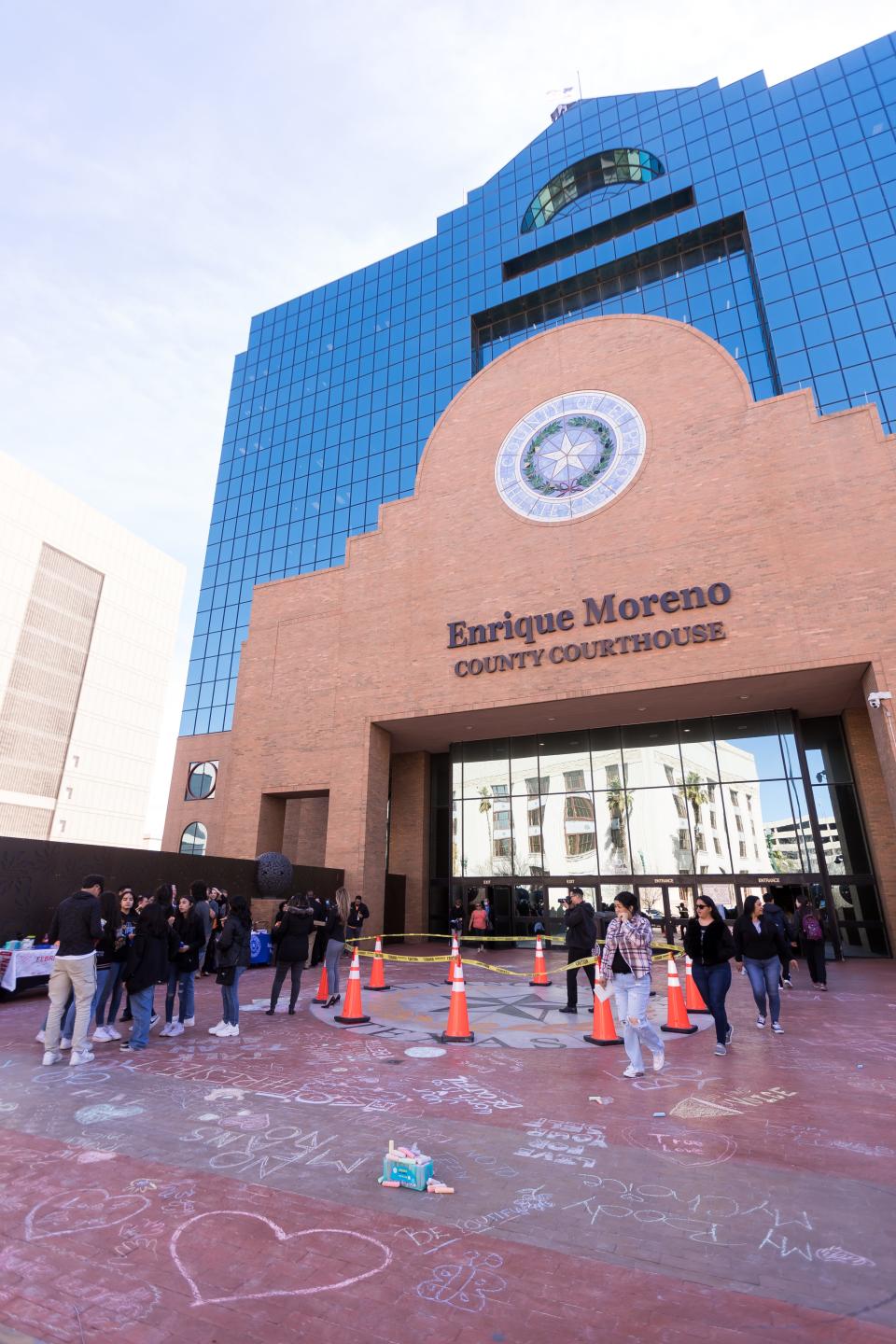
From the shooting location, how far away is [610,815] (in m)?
24.0

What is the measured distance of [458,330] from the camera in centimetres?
5044

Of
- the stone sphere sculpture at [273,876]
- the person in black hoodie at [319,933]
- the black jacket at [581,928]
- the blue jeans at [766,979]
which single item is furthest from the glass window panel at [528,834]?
the blue jeans at [766,979]

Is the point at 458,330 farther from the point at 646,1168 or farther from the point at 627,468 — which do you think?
the point at 646,1168

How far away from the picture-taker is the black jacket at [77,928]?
765 cm

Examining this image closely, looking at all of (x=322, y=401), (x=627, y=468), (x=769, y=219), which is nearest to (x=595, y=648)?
(x=627, y=468)

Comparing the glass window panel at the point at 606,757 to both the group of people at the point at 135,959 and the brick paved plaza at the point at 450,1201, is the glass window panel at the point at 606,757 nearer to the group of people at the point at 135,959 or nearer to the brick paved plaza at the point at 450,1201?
the group of people at the point at 135,959

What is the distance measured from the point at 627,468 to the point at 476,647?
8144mm

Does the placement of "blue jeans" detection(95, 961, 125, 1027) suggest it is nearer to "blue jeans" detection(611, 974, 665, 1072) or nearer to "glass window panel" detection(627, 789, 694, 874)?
"blue jeans" detection(611, 974, 665, 1072)

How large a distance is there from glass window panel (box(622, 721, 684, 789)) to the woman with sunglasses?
50.8ft

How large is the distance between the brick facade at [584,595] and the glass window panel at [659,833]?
2962 mm

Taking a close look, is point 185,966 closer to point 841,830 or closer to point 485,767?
point 485,767

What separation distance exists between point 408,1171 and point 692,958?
18.9ft

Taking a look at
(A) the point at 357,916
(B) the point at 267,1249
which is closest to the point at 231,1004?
(B) the point at 267,1249

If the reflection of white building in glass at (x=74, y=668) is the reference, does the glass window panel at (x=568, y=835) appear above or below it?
below
